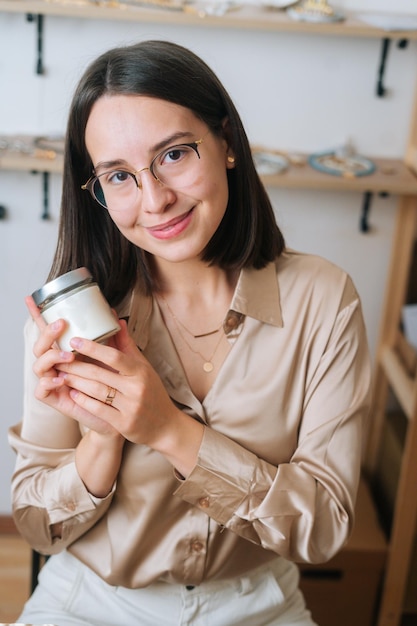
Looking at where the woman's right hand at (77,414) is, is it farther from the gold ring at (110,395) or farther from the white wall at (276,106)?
the white wall at (276,106)

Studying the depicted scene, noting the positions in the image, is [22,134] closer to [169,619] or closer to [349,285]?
[349,285]

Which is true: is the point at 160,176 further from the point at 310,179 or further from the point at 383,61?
the point at 383,61

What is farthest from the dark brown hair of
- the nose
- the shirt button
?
the shirt button

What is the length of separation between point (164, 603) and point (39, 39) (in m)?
1.49

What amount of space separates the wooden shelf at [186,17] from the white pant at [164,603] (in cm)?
127

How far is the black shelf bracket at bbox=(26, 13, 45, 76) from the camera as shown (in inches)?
82.4

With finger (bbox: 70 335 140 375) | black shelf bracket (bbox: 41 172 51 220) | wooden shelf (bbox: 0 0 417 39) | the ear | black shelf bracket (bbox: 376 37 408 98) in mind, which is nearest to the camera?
finger (bbox: 70 335 140 375)

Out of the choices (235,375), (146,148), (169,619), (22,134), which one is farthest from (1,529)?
(146,148)

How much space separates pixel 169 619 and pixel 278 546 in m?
0.26

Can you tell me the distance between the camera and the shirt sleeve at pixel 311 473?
3.98ft

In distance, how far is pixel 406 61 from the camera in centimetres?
218

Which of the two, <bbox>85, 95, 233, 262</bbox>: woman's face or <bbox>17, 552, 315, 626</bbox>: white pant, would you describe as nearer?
<bbox>85, 95, 233, 262</bbox>: woman's face

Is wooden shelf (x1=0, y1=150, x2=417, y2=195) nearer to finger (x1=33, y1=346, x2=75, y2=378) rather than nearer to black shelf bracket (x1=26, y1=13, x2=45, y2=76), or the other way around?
black shelf bracket (x1=26, y1=13, x2=45, y2=76)

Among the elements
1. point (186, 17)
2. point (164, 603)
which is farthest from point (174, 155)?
point (186, 17)
